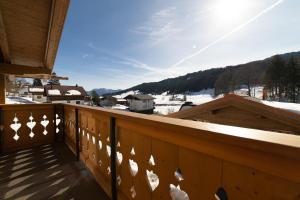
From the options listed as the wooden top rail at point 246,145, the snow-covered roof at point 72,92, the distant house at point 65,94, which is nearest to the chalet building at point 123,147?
the wooden top rail at point 246,145

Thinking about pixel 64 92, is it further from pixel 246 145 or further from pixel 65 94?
→ pixel 246 145

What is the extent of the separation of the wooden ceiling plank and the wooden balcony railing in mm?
1584

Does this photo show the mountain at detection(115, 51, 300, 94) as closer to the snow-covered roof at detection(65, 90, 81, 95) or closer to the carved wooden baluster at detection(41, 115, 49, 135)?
the snow-covered roof at detection(65, 90, 81, 95)

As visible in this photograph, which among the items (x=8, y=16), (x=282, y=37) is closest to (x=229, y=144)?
(x=8, y=16)

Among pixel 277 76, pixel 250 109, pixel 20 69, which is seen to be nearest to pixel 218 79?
pixel 277 76

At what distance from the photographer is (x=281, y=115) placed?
307 centimetres

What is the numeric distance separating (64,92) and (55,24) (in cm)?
2857

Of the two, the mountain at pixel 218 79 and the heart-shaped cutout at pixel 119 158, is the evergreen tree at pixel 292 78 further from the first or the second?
the heart-shaped cutout at pixel 119 158

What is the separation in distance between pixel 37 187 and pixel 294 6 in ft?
32.0

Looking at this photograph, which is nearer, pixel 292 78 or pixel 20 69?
pixel 20 69

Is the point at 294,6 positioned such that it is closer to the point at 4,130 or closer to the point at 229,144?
the point at 229,144

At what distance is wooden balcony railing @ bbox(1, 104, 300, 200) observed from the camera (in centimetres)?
53

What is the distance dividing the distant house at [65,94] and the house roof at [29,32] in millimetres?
23045

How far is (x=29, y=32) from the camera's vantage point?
3314 millimetres
